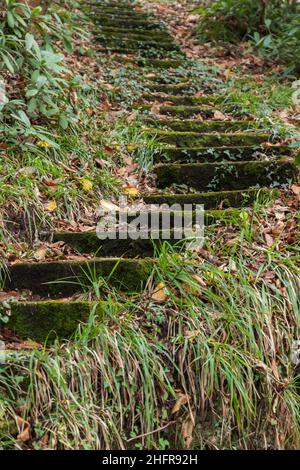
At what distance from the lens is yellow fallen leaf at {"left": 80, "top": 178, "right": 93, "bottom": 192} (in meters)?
4.10

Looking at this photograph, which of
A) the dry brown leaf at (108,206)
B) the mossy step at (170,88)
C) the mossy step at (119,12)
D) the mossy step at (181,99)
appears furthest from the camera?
the mossy step at (119,12)

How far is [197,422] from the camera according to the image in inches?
118

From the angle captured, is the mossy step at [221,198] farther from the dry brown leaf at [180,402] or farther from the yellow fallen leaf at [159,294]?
the dry brown leaf at [180,402]

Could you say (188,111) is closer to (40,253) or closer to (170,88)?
(170,88)

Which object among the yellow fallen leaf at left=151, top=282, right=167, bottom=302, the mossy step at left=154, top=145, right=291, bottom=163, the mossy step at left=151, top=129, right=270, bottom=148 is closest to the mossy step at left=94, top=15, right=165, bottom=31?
the mossy step at left=151, top=129, right=270, bottom=148

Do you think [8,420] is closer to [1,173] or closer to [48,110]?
[1,173]

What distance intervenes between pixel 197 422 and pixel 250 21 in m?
6.13

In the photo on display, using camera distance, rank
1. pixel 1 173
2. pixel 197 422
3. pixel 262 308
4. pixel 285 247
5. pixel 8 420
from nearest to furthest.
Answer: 1. pixel 8 420
2. pixel 197 422
3. pixel 262 308
4. pixel 285 247
5. pixel 1 173

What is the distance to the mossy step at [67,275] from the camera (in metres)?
3.32

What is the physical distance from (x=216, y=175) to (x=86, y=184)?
1.05 meters

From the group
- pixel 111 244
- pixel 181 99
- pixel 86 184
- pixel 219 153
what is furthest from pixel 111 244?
pixel 181 99

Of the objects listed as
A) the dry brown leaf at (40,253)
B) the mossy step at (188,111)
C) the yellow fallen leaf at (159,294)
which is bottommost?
the yellow fallen leaf at (159,294)

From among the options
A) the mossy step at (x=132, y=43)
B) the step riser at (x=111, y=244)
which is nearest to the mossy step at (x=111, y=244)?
the step riser at (x=111, y=244)

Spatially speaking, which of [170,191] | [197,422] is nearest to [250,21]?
[170,191]
